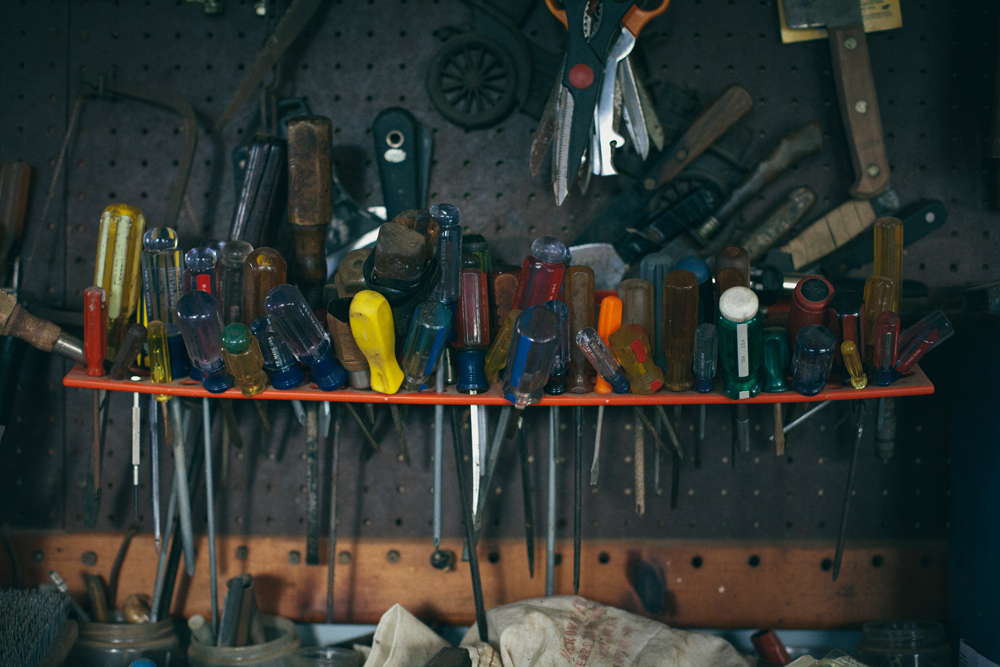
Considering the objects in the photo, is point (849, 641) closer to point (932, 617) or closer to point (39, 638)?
point (932, 617)

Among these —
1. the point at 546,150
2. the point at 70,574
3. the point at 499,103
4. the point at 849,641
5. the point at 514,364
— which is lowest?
the point at 849,641

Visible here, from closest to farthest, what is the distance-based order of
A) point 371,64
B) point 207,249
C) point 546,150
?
point 207,249
point 546,150
point 371,64

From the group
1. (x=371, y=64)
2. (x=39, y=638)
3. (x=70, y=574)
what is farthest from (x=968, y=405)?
(x=70, y=574)

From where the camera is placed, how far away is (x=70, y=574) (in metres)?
1.44

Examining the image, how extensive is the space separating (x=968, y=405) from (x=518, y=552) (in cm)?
88

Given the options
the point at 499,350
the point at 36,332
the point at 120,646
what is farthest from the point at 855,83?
the point at 120,646

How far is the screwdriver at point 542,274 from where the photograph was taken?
1.07 m

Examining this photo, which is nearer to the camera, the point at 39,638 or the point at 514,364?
the point at 514,364

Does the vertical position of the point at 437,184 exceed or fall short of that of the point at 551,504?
it exceeds it

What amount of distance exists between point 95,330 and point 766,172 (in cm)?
119

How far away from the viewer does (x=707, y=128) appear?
129 cm

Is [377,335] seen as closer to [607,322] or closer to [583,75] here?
[607,322]

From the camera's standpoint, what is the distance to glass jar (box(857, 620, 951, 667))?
1261 mm

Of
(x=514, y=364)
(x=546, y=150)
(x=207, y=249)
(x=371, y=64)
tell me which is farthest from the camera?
(x=371, y=64)
